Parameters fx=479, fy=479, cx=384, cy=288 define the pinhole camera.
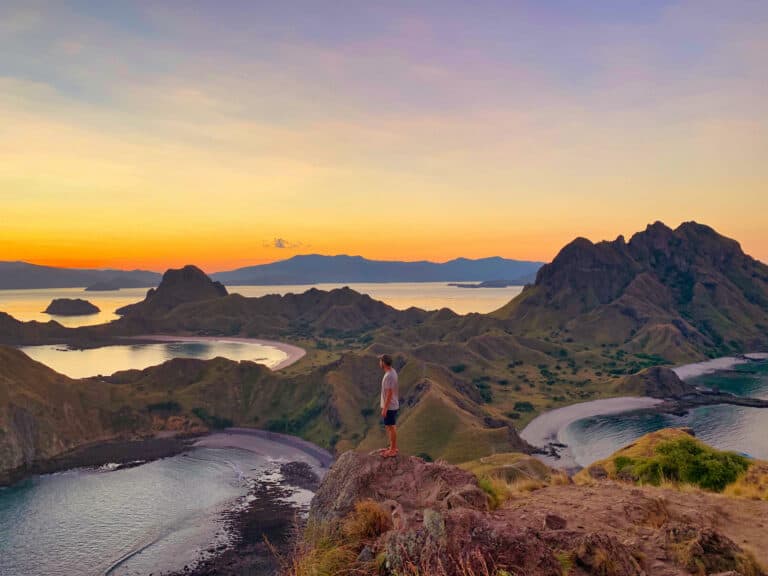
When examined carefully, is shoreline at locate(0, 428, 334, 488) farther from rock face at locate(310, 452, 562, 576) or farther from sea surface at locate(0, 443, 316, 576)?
rock face at locate(310, 452, 562, 576)

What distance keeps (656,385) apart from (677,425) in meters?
30.3

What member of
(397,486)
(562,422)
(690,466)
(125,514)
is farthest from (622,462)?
(562,422)

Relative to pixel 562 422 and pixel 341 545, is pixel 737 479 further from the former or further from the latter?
pixel 562 422

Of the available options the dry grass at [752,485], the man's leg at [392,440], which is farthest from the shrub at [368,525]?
the dry grass at [752,485]

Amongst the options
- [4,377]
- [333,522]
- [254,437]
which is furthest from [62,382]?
[333,522]

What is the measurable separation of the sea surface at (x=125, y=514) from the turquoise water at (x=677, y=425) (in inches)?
2770

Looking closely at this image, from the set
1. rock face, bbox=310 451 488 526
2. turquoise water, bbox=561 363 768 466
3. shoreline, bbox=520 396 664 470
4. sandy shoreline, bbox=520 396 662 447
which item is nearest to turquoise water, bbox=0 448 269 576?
rock face, bbox=310 451 488 526

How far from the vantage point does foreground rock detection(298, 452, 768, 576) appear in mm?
9023

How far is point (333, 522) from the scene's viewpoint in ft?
41.4

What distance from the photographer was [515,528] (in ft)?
31.3

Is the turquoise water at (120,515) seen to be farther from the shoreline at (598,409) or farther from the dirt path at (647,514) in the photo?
the shoreline at (598,409)

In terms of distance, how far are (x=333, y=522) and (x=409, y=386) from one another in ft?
375

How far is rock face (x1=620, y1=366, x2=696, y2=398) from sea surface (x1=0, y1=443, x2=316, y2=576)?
118 metres

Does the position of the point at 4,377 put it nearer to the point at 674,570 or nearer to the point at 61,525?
the point at 61,525
